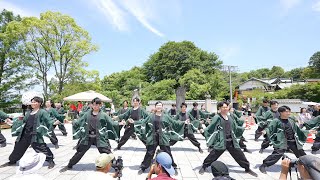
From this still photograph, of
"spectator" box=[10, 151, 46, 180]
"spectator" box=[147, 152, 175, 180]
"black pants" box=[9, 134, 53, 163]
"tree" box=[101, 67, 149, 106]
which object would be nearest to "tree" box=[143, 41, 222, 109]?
"tree" box=[101, 67, 149, 106]

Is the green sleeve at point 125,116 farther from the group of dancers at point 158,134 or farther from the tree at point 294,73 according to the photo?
the tree at point 294,73

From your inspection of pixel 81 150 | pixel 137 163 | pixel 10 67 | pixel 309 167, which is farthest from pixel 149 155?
pixel 10 67

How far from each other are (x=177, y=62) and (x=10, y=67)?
68.0 ft

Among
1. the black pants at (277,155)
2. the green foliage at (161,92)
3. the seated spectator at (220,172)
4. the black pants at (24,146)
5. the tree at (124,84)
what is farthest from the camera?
the tree at (124,84)

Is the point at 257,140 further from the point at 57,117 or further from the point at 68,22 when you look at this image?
the point at 68,22

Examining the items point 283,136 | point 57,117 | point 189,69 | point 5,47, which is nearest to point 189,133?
point 283,136

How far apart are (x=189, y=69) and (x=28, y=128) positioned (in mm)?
32800

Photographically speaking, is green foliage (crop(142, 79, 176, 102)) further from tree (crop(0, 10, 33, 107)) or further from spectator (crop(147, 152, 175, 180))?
spectator (crop(147, 152, 175, 180))

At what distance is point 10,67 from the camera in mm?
24172

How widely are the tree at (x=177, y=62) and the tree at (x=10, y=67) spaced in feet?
59.6

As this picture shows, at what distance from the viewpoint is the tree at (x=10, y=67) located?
2356cm

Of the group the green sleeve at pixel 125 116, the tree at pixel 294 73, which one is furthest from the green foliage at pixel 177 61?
the tree at pixel 294 73

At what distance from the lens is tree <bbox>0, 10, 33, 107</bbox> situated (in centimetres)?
2356

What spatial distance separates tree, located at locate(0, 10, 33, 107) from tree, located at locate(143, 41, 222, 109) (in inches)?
716
